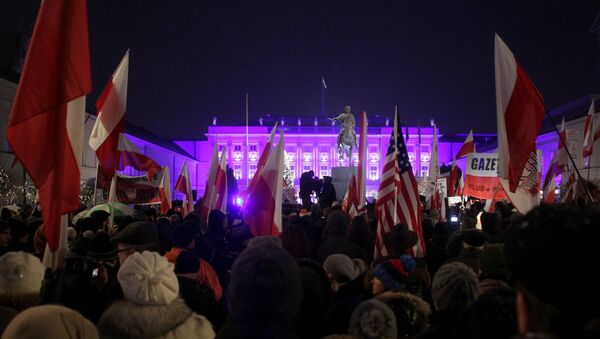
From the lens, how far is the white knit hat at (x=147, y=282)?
7.59 feet

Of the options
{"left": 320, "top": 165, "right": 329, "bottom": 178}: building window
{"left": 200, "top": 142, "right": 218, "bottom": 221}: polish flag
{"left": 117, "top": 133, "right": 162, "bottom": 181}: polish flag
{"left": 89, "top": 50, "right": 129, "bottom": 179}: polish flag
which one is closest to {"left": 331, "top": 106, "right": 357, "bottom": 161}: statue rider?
{"left": 200, "top": 142, "right": 218, "bottom": 221}: polish flag

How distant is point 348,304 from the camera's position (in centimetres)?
324

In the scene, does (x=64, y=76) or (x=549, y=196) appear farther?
(x=549, y=196)

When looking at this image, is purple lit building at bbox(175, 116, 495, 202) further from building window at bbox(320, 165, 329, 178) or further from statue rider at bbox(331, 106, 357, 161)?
statue rider at bbox(331, 106, 357, 161)

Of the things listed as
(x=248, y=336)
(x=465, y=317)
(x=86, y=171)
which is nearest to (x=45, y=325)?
(x=248, y=336)

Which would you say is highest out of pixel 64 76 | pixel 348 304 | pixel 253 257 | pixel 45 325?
pixel 64 76

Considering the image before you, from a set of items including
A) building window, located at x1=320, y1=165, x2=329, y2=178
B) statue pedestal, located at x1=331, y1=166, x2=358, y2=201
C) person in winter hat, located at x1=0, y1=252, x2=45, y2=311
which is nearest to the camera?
person in winter hat, located at x1=0, y1=252, x2=45, y2=311

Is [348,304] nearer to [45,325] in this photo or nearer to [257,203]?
[45,325]

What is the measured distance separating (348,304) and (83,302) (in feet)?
5.05

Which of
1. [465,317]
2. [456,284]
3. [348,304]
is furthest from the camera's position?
[348,304]

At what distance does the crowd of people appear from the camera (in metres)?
1.24

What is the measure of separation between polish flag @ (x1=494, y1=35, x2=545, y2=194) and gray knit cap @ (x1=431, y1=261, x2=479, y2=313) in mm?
2969

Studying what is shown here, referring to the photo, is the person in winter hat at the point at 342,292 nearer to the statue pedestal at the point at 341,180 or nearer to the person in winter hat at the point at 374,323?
the person in winter hat at the point at 374,323

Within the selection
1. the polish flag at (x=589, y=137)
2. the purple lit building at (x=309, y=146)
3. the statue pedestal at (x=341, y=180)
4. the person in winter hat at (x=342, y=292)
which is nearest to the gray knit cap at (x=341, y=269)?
the person in winter hat at (x=342, y=292)
